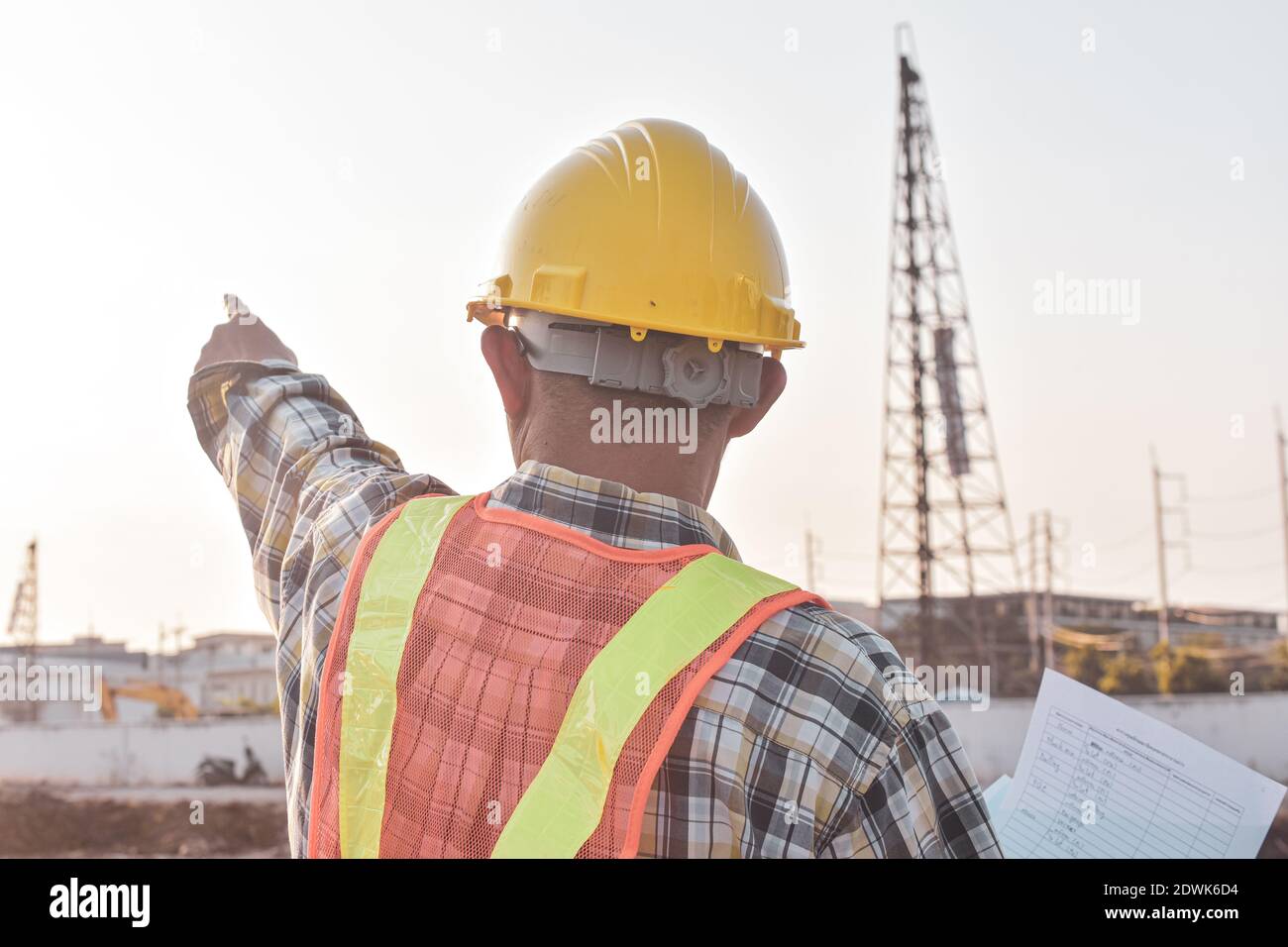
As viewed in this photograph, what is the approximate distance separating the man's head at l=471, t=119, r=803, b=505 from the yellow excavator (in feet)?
121

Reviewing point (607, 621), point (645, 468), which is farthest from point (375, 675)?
point (645, 468)

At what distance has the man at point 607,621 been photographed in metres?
1.56

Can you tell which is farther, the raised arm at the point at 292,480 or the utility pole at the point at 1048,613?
the utility pole at the point at 1048,613

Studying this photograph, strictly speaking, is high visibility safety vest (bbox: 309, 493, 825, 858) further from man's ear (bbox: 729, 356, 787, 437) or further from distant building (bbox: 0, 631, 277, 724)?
distant building (bbox: 0, 631, 277, 724)

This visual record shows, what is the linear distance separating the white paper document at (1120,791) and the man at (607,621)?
1.87 ft

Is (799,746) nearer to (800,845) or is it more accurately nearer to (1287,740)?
(800,845)

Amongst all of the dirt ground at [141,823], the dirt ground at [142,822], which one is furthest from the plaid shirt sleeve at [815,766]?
the dirt ground at [141,823]

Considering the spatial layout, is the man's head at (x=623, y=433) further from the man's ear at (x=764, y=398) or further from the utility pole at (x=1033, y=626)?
the utility pole at (x=1033, y=626)

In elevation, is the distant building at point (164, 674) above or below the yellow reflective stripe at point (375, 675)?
below

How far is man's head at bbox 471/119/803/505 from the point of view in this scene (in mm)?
1856

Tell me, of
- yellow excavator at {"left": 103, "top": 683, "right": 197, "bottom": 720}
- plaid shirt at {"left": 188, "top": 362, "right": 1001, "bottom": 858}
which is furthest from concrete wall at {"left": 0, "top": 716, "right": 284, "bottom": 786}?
plaid shirt at {"left": 188, "top": 362, "right": 1001, "bottom": 858}

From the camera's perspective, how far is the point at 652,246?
2.01 metres

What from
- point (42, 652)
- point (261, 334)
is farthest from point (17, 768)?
point (261, 334)
